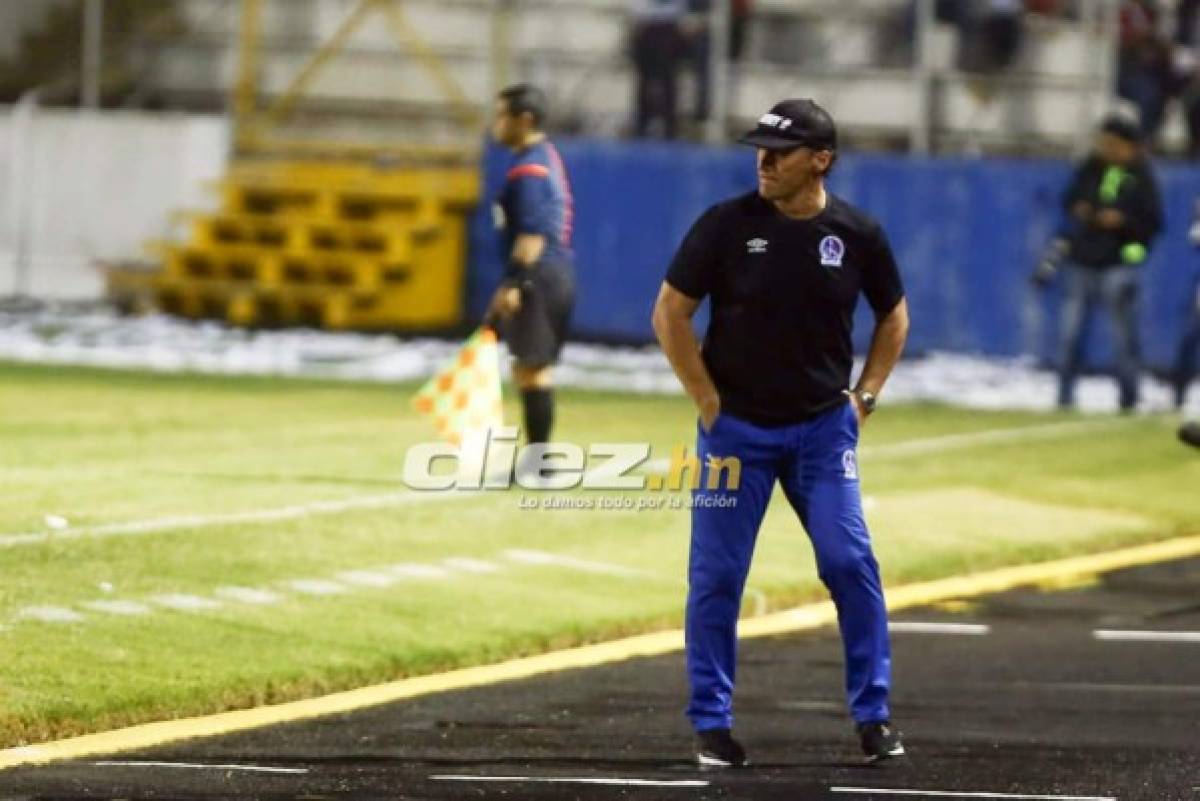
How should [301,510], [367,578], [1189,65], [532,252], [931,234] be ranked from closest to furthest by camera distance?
[367,578], [301,510], [532,252], [1189,65], [931,234]

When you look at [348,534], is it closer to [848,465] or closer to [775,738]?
[775,738]

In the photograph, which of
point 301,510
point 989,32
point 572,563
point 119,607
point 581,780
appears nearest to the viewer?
point 581,780

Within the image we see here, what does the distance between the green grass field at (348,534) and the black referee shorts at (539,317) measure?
0.69 meters

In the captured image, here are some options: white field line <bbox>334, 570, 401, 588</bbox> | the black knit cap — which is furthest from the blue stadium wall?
white field line <bbox>334, 570, 401, 588</bbox>

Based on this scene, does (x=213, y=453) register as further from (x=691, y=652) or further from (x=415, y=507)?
(x=691, y=652)

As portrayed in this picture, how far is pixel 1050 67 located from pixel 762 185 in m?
17.1

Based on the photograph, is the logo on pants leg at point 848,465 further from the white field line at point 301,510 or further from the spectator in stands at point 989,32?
the spectator in stands at point 989,32

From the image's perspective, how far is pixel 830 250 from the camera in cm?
866

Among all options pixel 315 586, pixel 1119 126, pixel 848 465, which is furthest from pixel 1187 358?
pixel 848 465

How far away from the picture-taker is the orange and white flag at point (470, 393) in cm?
1562

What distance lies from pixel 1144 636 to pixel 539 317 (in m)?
4.32

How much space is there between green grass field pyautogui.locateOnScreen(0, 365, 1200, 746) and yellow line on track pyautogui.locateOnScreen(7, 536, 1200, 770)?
117 millimetres

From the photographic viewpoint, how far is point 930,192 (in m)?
25.7

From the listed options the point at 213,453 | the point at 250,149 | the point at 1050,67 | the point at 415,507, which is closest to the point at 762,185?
the point at 415,507
